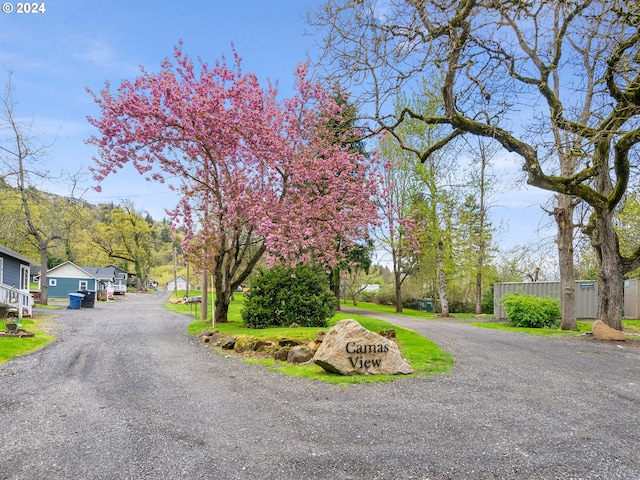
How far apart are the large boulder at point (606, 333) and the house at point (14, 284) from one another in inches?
755

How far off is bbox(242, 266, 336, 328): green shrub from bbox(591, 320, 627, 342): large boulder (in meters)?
7.25

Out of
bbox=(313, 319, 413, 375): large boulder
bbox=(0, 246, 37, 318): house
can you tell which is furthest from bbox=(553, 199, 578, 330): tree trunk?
bbox=(0, 246, 37, 318): house

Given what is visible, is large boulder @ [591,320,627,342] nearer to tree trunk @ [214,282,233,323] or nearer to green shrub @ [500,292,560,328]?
green shrub @ [500,292,560,328]

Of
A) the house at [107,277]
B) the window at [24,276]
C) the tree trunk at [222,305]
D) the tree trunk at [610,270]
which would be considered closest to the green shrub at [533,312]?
the tree trunk at [610,270]

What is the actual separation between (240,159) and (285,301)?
16.3ft

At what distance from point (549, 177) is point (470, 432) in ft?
26.4

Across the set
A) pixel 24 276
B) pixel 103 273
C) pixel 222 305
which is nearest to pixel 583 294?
pixel 222 305

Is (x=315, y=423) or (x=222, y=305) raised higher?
(x=222, y=305)

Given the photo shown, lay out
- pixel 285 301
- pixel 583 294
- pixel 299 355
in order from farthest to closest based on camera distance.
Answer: pixel 583 294
pixel 285 301
pixel 299 355

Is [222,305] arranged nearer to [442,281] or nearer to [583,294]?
[442,281]

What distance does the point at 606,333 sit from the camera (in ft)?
36.4

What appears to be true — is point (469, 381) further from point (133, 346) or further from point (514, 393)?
point (133, 346)

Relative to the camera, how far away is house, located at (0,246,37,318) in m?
16.9

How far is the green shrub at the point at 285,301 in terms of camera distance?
1302cm
